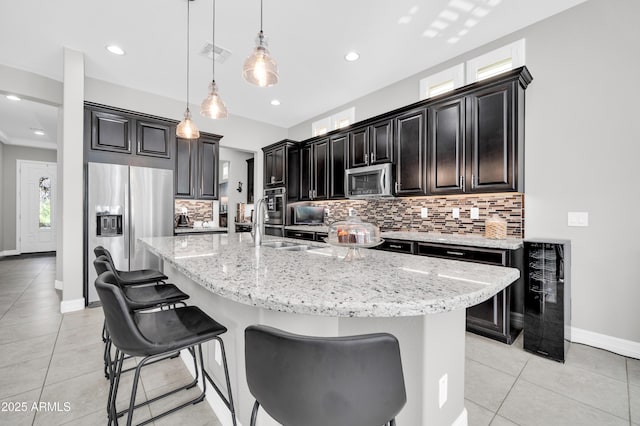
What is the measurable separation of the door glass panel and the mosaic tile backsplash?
8099mm

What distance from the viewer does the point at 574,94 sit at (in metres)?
2.52

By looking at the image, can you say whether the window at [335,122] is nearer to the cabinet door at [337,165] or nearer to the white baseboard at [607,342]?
the cabinet door at [337,165]

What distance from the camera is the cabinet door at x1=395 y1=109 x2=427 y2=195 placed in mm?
3342

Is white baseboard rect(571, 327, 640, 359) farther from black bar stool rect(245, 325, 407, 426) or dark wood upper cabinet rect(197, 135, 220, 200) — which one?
dark wood upper cabinet rect(197, 135, 220, 200)

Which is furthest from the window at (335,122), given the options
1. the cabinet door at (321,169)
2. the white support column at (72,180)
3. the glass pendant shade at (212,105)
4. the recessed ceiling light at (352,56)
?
the white support column at (72,180)

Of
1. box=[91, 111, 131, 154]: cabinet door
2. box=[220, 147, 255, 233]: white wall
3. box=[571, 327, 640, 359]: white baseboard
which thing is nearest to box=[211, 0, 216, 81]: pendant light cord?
box=[91, 111, 131, 154]: cabinet door

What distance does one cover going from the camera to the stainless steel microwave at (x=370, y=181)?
143 inches

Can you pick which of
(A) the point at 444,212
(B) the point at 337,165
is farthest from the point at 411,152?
(B) the point at 337,165

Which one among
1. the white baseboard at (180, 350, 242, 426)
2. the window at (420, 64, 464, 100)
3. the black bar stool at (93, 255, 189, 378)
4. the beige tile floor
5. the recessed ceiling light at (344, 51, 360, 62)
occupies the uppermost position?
the recessed ceiling light at (344, 51, 360, 62)

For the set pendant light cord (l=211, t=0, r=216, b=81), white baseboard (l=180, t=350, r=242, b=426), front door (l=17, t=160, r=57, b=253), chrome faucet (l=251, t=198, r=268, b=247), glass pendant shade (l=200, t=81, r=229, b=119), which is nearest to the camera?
white baseboard (l=180, t=350, r=242, b=426)

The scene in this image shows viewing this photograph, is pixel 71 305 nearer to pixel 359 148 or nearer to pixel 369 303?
pixel 369 303

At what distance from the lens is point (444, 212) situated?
11.3 feet

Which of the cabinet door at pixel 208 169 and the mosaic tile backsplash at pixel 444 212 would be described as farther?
the cabinet door at pixel 208 169

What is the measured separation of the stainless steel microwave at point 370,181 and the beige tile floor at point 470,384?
194 cm
